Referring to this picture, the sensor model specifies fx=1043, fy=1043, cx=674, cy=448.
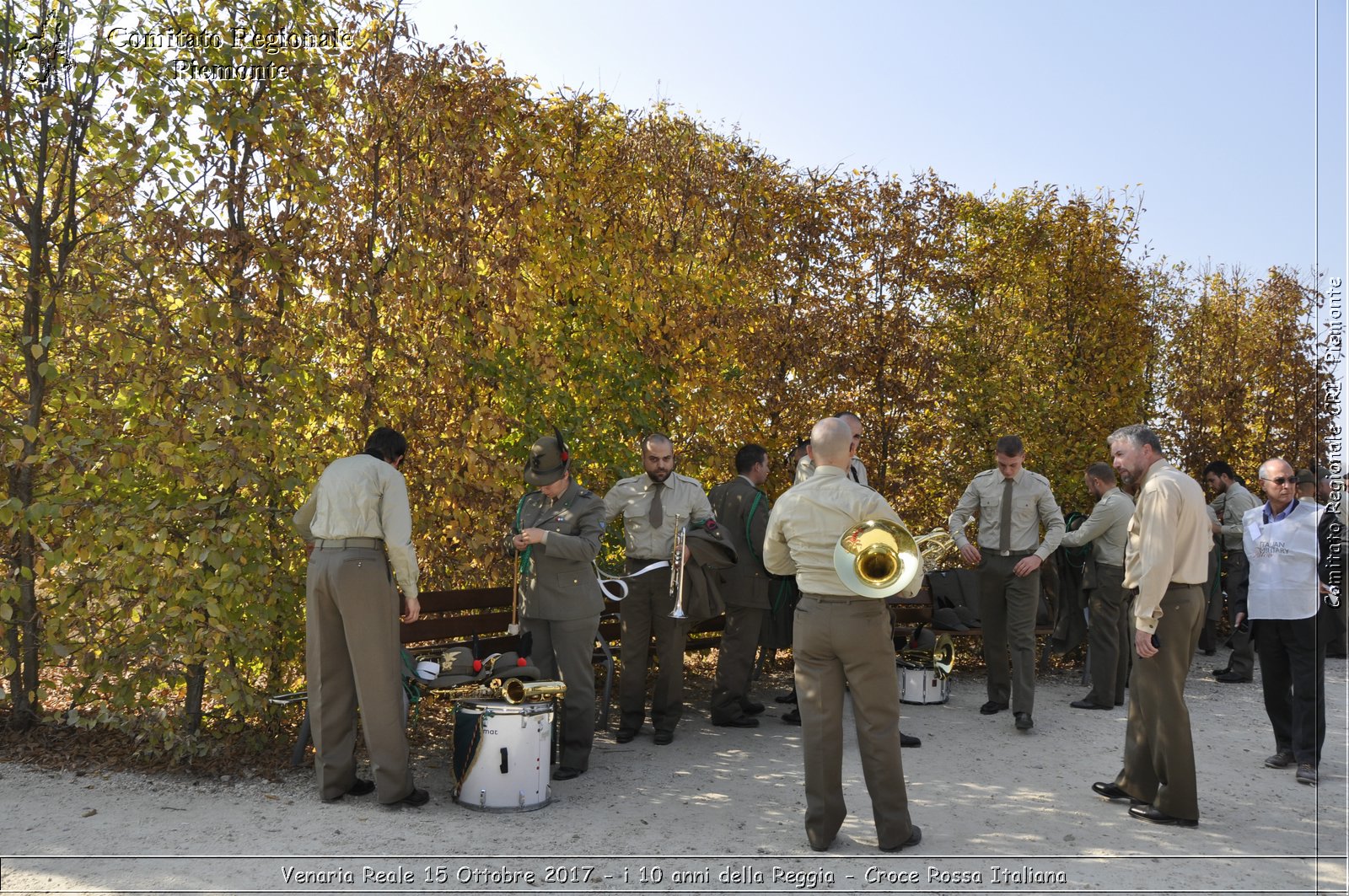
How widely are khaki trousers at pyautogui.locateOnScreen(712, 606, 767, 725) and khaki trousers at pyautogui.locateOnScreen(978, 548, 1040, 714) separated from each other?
190 centimetres

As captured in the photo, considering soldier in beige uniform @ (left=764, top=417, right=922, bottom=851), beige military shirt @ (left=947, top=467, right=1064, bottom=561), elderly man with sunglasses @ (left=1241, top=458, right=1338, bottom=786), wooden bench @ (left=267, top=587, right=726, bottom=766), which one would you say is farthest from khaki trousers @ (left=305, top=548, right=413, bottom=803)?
elderly man with sunglasses @ (left=1241, top=458, right=1338, bottom=786)

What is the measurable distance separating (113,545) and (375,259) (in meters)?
2.19

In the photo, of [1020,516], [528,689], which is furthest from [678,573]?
[1020,516]

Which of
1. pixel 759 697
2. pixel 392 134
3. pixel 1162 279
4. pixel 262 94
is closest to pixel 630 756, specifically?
pixel 759 697

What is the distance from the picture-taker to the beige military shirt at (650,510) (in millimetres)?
7113

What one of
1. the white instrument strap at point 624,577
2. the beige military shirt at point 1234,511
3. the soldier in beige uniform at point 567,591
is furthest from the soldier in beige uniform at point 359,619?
the beige military shirt at point 1234,511

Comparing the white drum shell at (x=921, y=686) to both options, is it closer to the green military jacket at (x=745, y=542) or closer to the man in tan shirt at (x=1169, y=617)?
the green military jacket at (x=745, y=542)

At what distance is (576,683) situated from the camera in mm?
6113

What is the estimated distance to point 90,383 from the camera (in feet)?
19.1

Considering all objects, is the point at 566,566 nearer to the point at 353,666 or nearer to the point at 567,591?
the point at 567,591

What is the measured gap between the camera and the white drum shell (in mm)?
8469

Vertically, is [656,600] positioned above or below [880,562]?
below

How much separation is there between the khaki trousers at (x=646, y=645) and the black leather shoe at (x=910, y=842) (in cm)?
234

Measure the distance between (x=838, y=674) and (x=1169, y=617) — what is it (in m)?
1.80
